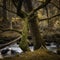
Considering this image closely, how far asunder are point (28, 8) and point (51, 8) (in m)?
4.32

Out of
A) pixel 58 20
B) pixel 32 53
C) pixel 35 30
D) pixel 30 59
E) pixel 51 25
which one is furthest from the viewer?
pixel 51 25

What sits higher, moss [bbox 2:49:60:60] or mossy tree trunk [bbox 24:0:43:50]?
mossy tree trunk [bbox 24:0:43:50]

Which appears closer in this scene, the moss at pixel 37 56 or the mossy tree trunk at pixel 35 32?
the moss at pixel 37 56

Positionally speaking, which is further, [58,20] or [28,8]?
[58,20]

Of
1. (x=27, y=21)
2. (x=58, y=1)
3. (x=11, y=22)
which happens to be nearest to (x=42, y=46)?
(x=27, y=21)

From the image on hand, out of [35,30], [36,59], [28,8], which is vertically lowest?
[36,59]

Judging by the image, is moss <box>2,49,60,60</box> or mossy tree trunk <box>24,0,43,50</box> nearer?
moss <box>2,49,60,60</box>

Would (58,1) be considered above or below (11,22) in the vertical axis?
above

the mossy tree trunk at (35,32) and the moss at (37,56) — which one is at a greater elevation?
the mossy tree trunk at (35,32)

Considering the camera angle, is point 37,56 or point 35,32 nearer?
point 37,56

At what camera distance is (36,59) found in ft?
20.8

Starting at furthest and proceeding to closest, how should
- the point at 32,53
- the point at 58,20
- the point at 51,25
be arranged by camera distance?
the point at 51,25
the point at 58,20
the point at 32,53

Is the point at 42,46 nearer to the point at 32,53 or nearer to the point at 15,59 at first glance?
the point at 32,53

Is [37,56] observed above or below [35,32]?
below
